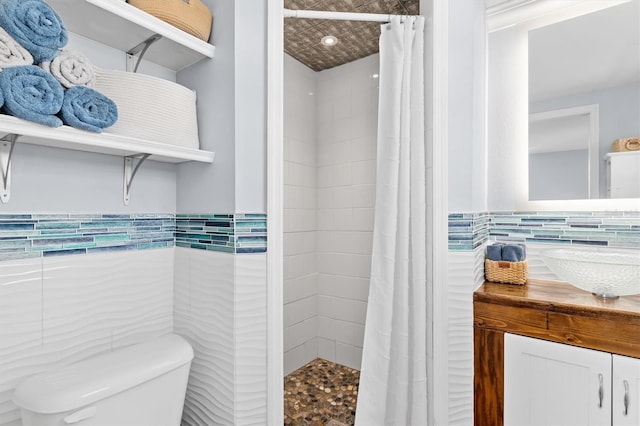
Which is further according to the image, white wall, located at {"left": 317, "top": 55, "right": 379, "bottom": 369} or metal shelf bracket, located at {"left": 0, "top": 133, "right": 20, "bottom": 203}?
white wall, located at {"left": 317, "top": 55, "right": 379, "bottom": 369}

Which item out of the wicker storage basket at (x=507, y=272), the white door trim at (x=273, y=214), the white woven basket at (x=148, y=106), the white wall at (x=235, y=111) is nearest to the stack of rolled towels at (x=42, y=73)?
the white woven basket at (x=148, y=106)

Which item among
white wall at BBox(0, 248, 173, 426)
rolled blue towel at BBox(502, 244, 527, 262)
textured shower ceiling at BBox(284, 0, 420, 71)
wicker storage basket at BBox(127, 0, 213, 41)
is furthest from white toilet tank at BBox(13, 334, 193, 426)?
textured shower ceiling at BBox(284, 0, 420, 71)

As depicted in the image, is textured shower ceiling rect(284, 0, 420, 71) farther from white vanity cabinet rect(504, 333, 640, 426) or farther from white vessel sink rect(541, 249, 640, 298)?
white vanity cabinet rect(504, 333, 640, 426)

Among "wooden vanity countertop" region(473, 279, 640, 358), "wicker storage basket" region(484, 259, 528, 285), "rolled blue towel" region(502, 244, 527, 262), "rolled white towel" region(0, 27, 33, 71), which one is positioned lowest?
"wooden vanity countertop" region(473, 279, 640, 358)

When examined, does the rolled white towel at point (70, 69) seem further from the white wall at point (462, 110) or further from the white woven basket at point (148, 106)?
the white wall at point (462, 110)

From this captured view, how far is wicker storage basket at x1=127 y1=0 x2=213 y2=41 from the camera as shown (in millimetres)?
1145

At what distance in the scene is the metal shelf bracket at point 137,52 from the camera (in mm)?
1215

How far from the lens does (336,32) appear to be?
1.93 metres

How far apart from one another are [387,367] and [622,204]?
1224mm

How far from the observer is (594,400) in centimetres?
115

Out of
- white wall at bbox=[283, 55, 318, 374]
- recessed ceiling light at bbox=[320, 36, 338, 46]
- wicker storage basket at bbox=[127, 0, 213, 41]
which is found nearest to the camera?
wicker storage basket at bbox=[127, 0, 213, 41]

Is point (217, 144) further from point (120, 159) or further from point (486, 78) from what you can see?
point (486, 78)

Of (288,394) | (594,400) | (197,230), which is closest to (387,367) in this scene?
(594,400)

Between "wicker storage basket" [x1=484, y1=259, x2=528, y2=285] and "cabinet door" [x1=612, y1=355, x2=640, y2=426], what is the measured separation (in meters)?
0.43
